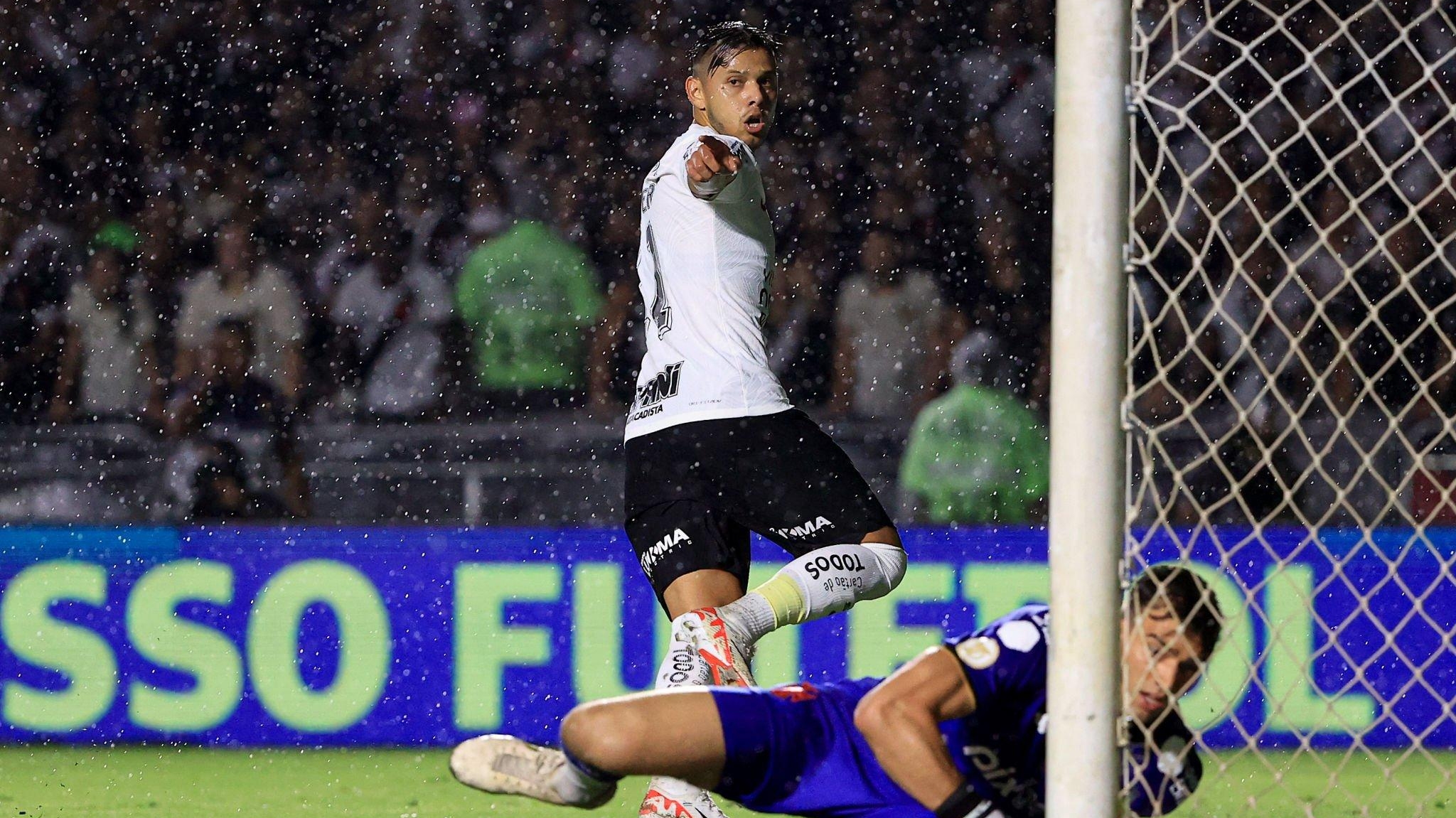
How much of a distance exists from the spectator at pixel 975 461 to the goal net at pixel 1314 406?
42 cm

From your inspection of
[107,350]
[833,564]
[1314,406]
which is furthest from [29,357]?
[1314,406]

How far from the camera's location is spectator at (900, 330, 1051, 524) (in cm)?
629

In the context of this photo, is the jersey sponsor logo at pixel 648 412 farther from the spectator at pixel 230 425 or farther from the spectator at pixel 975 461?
the spectator at pixel 230 425

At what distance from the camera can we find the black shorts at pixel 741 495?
141 inches

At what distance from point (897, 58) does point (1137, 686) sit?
5.82 metres

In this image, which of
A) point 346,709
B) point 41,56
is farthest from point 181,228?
point 346,709

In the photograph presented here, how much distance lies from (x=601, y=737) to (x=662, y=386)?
107 cm

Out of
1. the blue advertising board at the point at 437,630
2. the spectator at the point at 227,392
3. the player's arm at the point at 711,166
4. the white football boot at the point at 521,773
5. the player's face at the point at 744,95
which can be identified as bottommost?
the blue advertising board at the point at 437,630

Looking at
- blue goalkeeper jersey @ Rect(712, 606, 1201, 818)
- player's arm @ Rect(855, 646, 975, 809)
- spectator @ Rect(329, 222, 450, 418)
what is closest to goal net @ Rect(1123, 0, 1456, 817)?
blue goalkeeper jersey @ Rect(712, 606, 1201, 818)

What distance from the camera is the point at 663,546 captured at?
362 centimetres

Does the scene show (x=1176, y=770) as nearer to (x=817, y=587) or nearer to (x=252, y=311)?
(x=817, y=587)

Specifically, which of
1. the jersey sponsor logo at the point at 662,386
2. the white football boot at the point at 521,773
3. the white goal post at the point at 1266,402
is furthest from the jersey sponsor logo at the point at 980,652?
the jersey sponsor logo at the point at 662,386

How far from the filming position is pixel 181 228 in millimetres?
7578

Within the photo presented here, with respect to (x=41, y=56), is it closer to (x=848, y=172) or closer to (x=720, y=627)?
(x=848, y=172)
